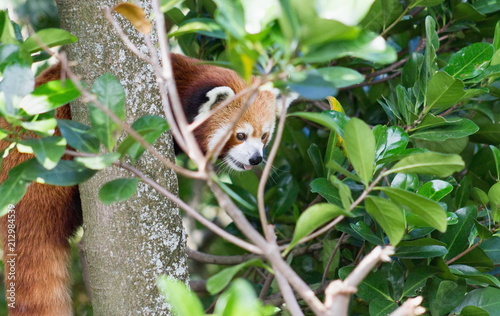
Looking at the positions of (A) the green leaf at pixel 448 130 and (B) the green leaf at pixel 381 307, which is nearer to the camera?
(B) the green leaf at pixel 381 307

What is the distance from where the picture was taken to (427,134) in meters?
2.21

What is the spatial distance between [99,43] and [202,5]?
112 centimetres

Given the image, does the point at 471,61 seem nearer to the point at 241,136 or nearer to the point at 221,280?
the point at 221,280

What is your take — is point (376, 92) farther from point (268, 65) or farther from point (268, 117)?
point (268, 65)

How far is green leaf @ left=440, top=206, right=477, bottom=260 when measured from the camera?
2195 mm

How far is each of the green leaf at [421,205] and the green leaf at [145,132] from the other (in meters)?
0.56

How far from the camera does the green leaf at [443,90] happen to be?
2055 mm

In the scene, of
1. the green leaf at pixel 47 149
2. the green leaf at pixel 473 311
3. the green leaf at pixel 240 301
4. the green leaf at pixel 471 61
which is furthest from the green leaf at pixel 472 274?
the green leaf at pixel 47 149

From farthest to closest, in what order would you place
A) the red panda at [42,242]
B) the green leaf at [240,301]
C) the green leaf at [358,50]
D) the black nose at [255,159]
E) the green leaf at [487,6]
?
the black nose at [255,159] → the green leaf at [487,6] → the red panda at [42,242] → the green leaf at [358,50] → the green leaf at [240,301]

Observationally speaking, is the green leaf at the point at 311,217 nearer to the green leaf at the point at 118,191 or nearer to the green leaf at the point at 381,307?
the green leaf at the point at 118,191

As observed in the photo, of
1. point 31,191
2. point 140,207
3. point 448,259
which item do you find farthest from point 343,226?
point 31,191

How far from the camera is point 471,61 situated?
88.0 inches

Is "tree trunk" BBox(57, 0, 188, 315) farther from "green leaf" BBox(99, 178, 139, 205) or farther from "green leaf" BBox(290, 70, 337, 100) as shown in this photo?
"green leaf" BBox(290, 70, 337, 100)

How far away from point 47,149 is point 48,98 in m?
0.15
